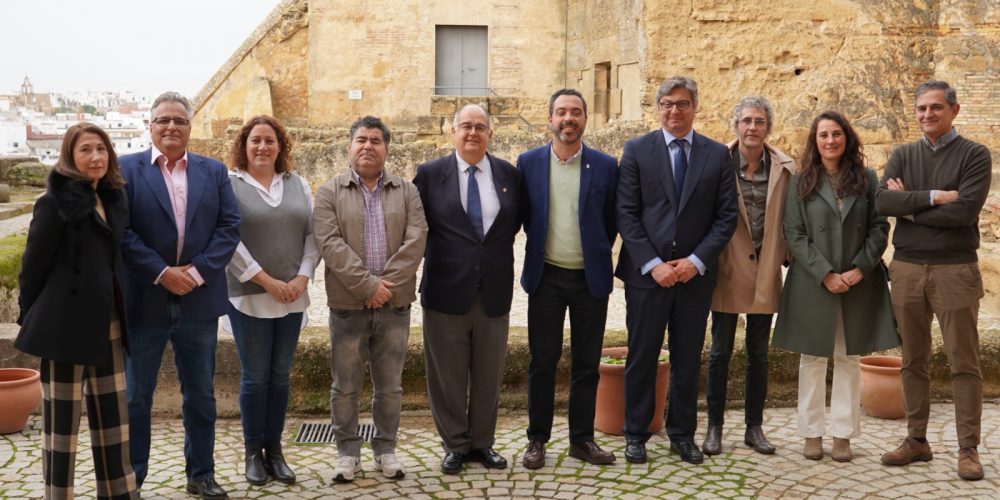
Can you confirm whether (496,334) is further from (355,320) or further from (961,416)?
(961,416)

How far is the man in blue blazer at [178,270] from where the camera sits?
447cm

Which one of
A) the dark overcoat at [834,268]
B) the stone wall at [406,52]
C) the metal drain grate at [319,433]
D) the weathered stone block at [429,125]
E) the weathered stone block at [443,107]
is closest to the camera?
the dark overcoat at [834,268]

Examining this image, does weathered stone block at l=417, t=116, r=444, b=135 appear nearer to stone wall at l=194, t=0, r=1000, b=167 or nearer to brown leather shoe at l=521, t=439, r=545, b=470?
stone wall at l=194, t=0, r=1000, b=167

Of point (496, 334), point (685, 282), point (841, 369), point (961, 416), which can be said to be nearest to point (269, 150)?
point (496, 334)

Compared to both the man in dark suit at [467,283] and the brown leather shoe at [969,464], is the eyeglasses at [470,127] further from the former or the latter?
the brown leather shoe at [969,464]

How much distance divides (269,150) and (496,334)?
5.23 ft

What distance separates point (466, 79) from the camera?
76.8 feet

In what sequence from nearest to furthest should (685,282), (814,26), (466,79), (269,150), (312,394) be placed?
(269,150)
(685,282)
(312,394)
(814,26)
(466,79)

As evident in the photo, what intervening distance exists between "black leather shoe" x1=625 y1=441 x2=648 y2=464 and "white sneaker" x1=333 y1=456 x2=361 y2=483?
1.53 meters

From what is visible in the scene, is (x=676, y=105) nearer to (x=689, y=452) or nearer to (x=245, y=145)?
Answer: (x=689, y=452)

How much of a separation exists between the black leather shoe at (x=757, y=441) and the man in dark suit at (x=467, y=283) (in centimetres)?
137

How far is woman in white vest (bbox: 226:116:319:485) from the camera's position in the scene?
4832mm

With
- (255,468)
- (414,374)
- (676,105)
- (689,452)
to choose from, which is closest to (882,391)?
(689,452)

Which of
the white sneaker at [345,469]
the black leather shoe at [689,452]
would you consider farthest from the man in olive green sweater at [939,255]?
the white sneaker at [345,469]
